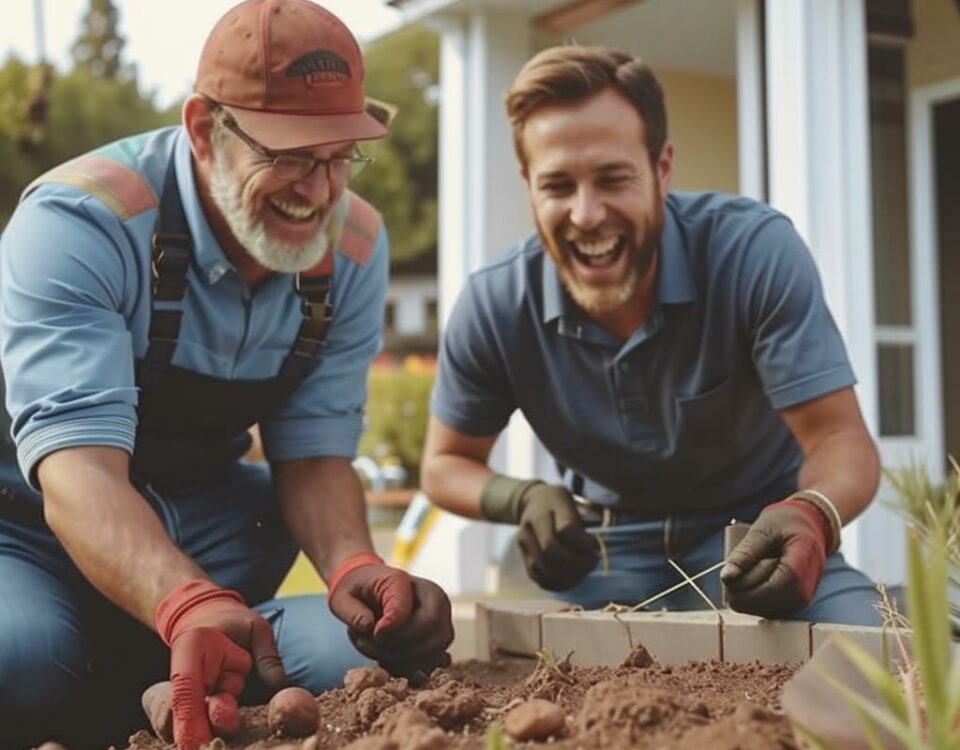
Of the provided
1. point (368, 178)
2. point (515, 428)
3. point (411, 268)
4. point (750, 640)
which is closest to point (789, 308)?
point (750, 640)

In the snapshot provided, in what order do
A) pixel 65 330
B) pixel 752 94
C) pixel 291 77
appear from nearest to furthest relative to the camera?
pixel 65 330 < pixel 291 77 < pixel 752 94

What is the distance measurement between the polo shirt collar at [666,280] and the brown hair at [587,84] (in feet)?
0.55

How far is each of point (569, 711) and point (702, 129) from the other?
5940 mm

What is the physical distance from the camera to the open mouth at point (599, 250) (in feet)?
8.84

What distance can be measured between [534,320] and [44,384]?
107cm

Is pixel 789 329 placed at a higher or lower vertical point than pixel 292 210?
lower

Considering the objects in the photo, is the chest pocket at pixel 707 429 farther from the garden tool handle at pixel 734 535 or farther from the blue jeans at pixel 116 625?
the blue jeans at pixel 116 625

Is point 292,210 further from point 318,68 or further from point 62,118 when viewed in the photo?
point 62,118

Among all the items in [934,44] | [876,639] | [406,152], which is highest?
[406,152]

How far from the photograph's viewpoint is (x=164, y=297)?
7.79 feet

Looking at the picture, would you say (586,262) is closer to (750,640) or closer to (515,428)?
(750,640)

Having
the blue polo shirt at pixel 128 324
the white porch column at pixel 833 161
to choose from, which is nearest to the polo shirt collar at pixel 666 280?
the blue polo shirt at pixel 128 324

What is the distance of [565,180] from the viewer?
2709 millimetres

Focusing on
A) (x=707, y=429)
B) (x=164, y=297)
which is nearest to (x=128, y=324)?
(x=164, y=297)
